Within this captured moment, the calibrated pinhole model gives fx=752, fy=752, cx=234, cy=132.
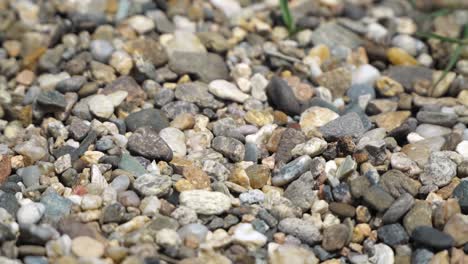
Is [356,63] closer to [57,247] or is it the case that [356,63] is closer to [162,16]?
[162,16]

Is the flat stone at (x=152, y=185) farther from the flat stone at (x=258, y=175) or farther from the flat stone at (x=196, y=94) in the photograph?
the flat stone at (x=196, y=94)

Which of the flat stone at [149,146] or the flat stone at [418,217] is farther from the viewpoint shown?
the flat stone at [149,146]

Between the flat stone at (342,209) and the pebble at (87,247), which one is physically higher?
the pebble at (87,247)

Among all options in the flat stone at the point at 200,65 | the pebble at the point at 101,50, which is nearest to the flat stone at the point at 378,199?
the flat stone at the point at 200,65

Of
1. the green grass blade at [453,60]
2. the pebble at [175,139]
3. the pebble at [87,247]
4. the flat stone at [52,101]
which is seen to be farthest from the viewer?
the green grass blade at [453,60]

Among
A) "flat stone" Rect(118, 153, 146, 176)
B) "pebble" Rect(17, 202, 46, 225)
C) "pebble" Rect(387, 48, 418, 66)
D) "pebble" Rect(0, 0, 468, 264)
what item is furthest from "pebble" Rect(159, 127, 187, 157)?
"pebble" Rect(387, 48, 418, 66)

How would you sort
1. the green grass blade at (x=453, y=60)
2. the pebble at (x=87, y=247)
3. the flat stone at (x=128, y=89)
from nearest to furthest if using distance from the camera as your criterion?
the pebble at (x=87, y=247) → the flat stone at (x=128, y=89) → the green grass blade at (x=453, y=60)

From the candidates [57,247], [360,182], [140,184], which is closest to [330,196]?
[360,182]

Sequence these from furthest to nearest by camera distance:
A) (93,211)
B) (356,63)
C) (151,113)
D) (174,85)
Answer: (356,63) < (174,85) < (151,113) < (93,211)
